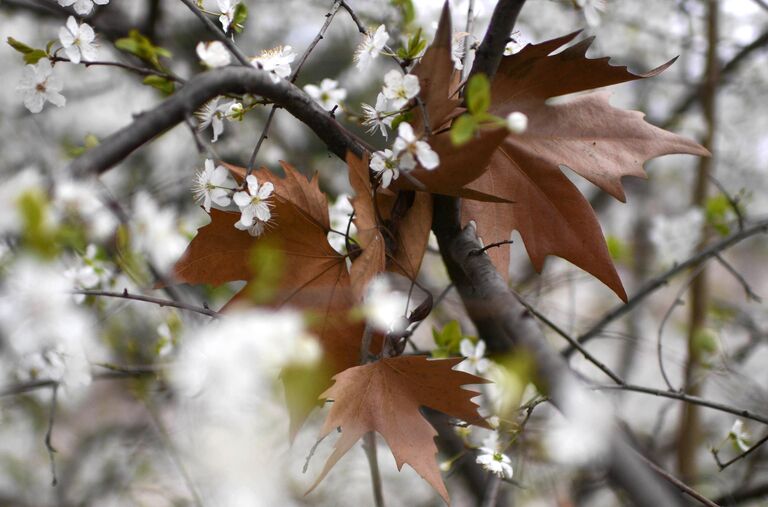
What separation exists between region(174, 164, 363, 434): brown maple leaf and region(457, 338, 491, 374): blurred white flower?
0.18 meters

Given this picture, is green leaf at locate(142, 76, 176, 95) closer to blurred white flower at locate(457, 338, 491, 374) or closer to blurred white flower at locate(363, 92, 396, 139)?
blurred white flower at locate(363, 92, 396, 139)

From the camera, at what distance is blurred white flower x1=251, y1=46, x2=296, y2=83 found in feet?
1.21

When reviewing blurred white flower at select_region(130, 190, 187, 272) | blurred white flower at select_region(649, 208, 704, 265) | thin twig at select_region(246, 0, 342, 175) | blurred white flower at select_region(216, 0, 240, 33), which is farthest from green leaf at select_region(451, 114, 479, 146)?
blurred white flower at select_region(649, 208, 704, 265)

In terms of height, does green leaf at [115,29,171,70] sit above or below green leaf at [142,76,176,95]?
above

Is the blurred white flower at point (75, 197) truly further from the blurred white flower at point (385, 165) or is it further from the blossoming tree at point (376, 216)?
the blurred white flower at point (385, 165)

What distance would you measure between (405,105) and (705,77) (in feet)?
3.41

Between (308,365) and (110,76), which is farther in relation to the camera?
(110,76)

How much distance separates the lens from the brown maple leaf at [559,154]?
1.28ft

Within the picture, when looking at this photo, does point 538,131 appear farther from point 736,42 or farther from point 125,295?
point 736,42

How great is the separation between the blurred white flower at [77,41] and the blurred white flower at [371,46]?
0.55 ft

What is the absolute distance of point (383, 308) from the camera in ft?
1.21

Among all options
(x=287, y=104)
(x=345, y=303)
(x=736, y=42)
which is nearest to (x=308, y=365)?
(x=345, y=303)

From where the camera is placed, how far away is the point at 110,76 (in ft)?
5.38

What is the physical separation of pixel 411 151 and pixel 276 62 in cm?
11
